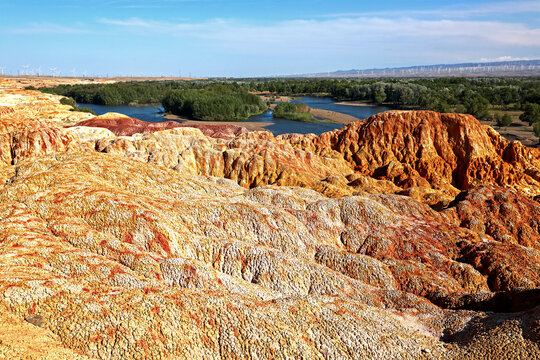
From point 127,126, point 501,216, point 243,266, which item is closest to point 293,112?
point 127,126

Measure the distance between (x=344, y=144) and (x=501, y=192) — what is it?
3284 centimetres

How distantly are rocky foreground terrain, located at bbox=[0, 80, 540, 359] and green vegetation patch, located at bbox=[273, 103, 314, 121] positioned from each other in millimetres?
113502

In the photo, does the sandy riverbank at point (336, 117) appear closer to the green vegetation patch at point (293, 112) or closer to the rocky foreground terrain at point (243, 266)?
the green vegetation patch at point (293, 112)

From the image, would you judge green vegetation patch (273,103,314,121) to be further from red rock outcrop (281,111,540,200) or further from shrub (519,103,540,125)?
red rock outcrop (281,111,540,200)

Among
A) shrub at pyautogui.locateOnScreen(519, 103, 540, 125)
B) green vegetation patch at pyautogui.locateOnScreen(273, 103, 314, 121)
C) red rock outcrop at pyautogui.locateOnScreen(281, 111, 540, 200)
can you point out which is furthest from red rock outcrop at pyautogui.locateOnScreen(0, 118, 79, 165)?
shrub at pyautogui.locateOnScreen(519, 103, 540, 125)

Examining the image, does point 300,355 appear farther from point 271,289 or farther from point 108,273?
point 108,273

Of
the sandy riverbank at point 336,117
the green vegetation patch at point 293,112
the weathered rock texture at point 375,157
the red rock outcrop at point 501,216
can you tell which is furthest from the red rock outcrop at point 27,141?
the sandy riverbank at point 336,117

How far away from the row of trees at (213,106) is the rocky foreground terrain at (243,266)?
11995cm

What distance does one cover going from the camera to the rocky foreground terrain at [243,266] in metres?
14.1

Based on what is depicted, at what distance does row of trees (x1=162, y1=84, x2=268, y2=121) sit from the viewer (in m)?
166

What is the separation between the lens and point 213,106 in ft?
548

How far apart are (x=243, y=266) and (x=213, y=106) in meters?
152

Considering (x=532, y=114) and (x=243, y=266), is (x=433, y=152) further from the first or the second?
(x=532, y=114)

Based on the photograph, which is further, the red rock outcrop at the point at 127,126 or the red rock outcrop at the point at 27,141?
the red rock outcrop at the point at 127,126
